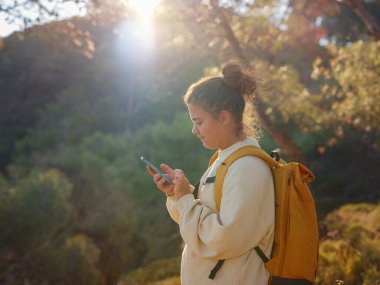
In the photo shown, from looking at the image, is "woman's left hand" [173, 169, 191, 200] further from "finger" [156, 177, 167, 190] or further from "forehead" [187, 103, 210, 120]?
"forehead" [187, 103, 210, 120]

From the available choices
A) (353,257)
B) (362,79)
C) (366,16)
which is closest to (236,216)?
(353,257)

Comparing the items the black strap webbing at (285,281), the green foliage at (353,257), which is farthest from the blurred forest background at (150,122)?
the black strap webbing at (285,281)

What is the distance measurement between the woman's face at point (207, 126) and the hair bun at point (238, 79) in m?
0.14

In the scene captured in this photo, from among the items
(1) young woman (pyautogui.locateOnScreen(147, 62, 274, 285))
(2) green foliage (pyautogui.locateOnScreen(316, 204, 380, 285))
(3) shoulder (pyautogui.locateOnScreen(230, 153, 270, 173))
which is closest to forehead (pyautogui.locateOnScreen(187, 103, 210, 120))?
(1) young woman (pyautogui.locateOnScreen(147, 62, 274, 285))

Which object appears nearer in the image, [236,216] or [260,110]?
[236,216]

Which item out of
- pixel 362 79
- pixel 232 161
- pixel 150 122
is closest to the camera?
pixel 232 161

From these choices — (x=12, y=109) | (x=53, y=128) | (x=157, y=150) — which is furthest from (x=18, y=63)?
(x=157, y=150)

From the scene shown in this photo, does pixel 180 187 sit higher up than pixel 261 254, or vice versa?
pixel 180 187

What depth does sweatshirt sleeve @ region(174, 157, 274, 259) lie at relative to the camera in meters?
1.56

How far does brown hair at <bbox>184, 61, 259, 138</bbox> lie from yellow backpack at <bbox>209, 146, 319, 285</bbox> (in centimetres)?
17

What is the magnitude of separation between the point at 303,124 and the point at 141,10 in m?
3.10

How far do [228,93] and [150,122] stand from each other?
774 inches

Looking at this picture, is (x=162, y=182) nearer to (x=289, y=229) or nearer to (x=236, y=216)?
(x=236, y=216)

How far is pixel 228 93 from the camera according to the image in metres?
1.77
